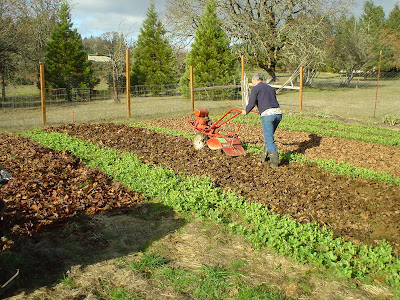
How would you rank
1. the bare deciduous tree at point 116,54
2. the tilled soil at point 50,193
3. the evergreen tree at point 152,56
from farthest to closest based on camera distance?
the evergreen tree at point 152,56
the bare deciduous tree at point 116,54
the tilled soil at point 50,193

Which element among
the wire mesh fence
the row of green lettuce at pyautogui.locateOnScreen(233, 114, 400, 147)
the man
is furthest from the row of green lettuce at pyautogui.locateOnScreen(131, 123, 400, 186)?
the wire mesh fence

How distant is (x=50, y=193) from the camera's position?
5.64 metres

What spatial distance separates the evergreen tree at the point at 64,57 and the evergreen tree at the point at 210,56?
610cm

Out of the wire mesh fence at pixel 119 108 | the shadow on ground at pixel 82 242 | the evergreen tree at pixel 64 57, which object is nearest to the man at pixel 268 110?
the shadow on ground at pixel 82 242

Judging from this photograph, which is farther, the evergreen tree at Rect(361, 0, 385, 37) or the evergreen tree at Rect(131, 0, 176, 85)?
the evergreen tree at Rect(361, 0, 385, 37)

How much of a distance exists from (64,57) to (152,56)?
632 centimetres

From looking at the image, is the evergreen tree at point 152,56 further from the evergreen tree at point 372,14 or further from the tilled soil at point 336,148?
the evergreen tree at point 372,14

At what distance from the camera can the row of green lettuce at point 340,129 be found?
10164 mm

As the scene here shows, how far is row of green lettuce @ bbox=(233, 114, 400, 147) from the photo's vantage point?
1016 centimetres

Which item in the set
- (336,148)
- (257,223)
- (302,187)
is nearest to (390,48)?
(336,148)

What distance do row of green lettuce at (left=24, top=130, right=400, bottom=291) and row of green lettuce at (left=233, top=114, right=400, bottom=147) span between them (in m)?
5.82

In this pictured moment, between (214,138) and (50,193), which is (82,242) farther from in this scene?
(214,138)

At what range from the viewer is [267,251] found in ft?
13.7

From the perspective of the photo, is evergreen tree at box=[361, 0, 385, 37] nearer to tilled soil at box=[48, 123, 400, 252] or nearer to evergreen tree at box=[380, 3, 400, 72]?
evergreen tree at box=[380, 3, 400, 72]
